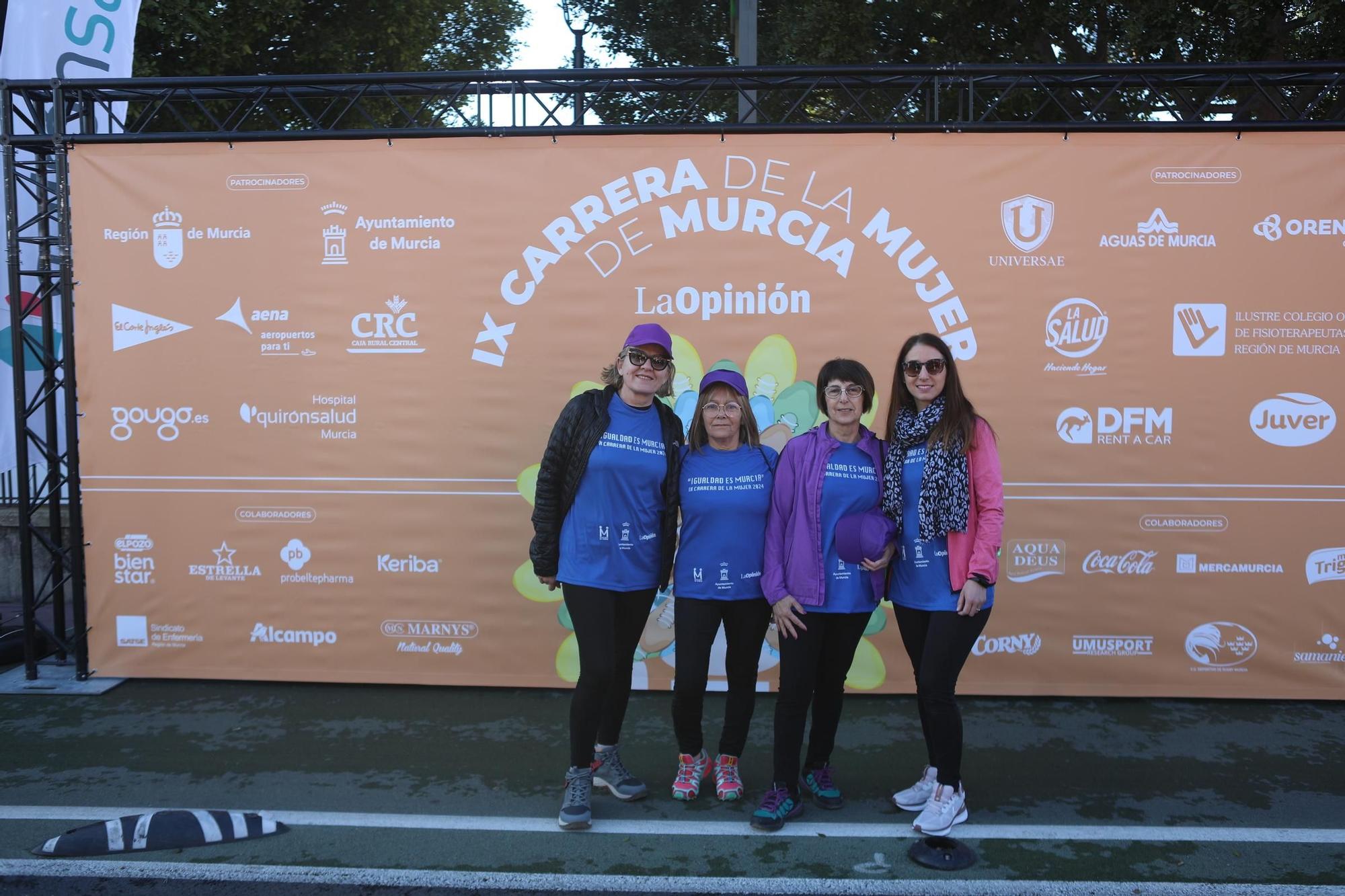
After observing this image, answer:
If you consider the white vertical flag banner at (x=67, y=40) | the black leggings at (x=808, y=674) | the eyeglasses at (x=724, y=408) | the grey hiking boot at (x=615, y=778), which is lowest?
→ the grey hiking boot at (x=615, y=778)

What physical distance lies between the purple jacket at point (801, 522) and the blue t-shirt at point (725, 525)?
0.04 meters

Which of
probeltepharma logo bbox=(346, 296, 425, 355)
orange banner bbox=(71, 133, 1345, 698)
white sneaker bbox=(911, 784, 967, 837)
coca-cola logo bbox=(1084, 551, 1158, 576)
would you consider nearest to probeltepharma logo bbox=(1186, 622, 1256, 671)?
orange banner bbox=(71, 133, 1345, 698)

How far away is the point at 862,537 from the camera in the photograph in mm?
3061

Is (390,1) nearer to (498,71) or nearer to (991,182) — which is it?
(498,71)

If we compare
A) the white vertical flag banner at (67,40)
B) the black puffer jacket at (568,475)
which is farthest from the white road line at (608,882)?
the white vertical flag banner at (67,40)

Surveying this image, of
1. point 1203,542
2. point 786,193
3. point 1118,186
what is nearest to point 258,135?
point 786,193

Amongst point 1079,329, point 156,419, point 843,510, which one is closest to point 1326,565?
point 1079,329

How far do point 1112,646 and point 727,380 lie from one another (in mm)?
2786

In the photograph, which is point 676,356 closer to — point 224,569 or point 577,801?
point 577,801

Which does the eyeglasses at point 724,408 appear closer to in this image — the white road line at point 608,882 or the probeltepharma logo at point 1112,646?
the white road line at point 608,882

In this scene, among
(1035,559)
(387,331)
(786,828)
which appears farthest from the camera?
(387,331)

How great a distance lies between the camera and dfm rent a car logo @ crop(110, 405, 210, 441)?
4.84m

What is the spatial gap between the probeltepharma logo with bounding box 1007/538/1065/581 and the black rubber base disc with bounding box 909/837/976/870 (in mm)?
1887

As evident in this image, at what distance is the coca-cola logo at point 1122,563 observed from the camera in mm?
4602
